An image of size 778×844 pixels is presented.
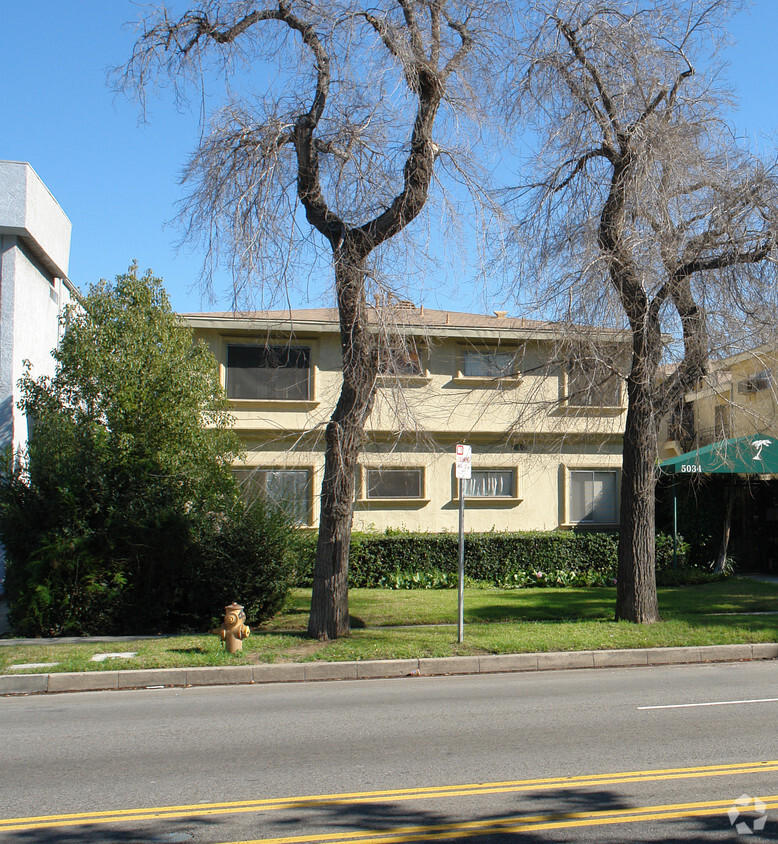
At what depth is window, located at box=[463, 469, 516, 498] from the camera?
73.1 feet

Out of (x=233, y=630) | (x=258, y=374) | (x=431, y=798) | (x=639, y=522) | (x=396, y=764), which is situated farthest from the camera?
(x=258, y=374)

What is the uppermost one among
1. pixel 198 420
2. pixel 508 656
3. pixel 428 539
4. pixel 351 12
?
pixel 351 12

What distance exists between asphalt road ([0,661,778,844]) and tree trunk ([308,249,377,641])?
228cm

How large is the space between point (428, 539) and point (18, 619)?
961 cm

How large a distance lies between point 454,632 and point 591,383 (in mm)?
4485

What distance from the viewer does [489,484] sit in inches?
880

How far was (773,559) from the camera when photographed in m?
22.1

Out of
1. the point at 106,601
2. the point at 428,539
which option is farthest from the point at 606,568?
the point at 106,601

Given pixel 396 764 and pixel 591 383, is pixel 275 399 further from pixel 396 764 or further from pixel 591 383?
pixel 396 764

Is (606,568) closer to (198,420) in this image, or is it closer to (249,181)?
(198,420)

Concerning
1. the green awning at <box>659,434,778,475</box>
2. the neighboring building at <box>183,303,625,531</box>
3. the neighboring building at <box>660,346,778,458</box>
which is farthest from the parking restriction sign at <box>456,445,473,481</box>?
the neighboring building at <box>183,303,625,531</box>

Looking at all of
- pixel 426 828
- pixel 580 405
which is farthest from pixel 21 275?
pixel 426 828

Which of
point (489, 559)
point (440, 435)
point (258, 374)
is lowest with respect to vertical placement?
point (489, 559)

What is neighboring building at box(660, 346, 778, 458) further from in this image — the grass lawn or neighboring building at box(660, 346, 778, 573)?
the grass lawn
